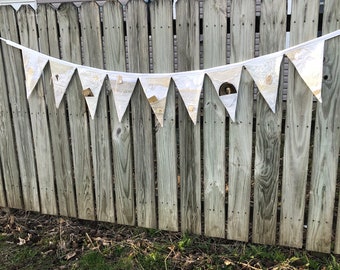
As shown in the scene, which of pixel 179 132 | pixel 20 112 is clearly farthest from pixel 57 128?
pixel 179 132

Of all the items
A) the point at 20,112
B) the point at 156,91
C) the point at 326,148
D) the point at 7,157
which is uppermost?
the point at 156,91

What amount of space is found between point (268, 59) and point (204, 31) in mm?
475

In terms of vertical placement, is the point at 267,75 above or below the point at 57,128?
above

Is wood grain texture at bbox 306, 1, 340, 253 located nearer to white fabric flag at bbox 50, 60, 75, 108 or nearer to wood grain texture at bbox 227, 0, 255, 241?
wood grain texture at bbox 227, 0, 255, 241

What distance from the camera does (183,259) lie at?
9.34ft

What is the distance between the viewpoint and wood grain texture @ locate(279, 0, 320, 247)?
A: 2.34 m

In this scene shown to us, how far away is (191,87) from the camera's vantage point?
2.62 metres

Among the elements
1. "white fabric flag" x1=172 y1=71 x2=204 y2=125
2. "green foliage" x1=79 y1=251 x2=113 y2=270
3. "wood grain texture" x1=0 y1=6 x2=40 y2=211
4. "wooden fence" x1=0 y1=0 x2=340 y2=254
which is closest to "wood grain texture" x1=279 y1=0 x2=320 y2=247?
"wooden fence" x1=0 y1=0 x2=340 y2=254

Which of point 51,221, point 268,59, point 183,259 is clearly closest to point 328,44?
point 268,59

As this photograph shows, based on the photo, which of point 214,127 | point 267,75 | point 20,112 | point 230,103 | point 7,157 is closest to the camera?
point 267,75

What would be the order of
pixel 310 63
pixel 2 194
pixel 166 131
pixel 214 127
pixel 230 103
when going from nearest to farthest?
pixel 310 63
pixel 230 103
pixel 214 127
pixel 166 131
pixel 2 194

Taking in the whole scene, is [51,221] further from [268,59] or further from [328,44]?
[328,44]

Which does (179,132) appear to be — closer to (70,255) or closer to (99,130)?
(99,130)

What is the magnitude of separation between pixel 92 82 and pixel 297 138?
155 cm
